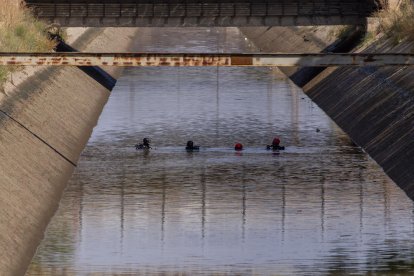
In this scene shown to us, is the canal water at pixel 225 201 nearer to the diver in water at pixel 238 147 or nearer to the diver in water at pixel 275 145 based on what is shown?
the diver in water at pixel 275 145

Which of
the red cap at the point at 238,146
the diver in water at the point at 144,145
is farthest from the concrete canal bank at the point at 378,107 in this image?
the diver in water at the point at 144,145

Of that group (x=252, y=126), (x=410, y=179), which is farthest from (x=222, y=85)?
(x=410, y=179)

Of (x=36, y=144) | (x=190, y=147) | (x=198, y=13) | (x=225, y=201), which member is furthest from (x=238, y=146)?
(x=198, y=13)

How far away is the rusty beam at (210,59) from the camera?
2583 cm

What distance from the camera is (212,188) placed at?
111 ft

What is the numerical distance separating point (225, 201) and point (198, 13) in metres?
25.9

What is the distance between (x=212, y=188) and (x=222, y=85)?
25264 millimetres

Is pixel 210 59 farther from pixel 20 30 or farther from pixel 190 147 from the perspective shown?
pixel 20 30

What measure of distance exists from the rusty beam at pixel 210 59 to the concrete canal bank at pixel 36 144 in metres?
2.81

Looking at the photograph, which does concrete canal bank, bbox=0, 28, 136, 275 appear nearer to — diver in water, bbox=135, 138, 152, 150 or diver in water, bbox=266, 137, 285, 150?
diver in water, bbox=135, 138, 152, 150

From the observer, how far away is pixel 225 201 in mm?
32188

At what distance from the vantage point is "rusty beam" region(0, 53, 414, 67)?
2583cm

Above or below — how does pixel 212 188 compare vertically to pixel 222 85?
below

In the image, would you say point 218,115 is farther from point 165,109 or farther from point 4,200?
point 4,200
